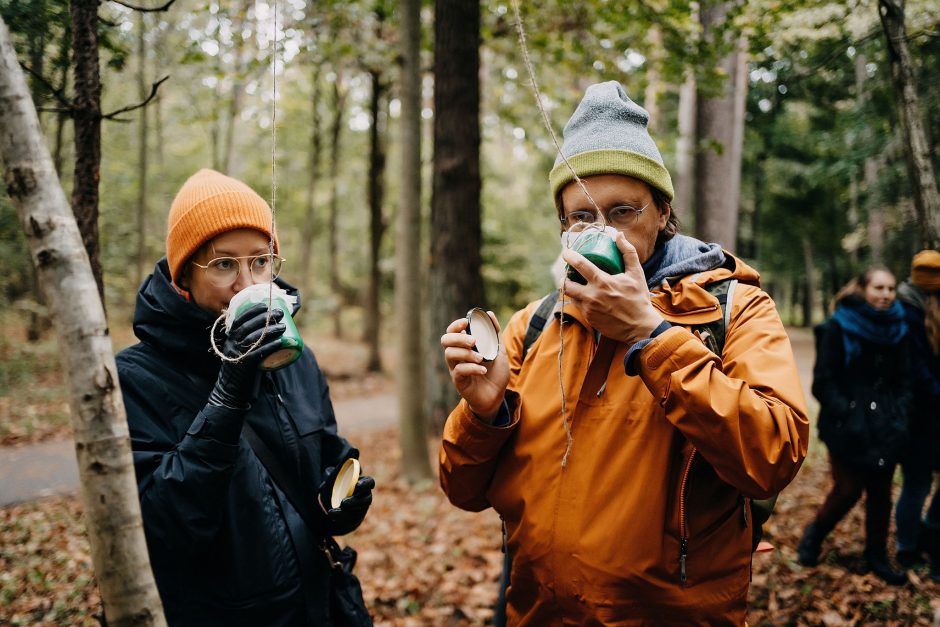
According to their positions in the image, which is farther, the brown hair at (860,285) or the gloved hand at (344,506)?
the brown hair at (860,285)

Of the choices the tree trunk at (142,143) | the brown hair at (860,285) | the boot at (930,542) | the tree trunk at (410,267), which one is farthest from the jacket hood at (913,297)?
the tree trunk at (142,143)

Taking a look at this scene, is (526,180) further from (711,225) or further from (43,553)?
(43,553)

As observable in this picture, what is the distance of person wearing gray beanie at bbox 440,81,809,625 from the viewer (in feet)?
4.69

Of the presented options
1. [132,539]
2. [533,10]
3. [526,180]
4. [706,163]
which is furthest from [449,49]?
[526,180]

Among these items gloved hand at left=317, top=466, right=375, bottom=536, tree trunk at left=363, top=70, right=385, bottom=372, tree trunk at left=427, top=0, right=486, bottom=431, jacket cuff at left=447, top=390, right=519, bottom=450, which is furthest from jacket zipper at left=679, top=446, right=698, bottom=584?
tree trunk at left=363, top=70, right=385, bottom=372

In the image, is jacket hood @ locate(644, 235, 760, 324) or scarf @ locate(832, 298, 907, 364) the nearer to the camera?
jacket hood @ locate(644, 235, 760, 324)

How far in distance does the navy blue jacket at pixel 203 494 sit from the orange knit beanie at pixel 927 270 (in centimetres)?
Result: 359

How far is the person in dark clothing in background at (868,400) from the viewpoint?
381 centimetres

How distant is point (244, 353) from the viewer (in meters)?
1.59

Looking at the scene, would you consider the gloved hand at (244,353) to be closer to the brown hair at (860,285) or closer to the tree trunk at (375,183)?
the brown hair at (860,285)

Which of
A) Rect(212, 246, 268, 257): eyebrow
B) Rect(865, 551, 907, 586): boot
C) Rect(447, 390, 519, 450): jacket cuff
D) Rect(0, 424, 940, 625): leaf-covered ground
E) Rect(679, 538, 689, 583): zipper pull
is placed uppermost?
Rect(212, 246, 268, 257): eyebrow

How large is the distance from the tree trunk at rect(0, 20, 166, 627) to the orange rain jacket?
35.5 inches

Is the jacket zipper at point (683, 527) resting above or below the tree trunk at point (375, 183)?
below

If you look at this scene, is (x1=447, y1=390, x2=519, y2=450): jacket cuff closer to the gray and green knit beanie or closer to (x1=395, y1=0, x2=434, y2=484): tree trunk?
the gray and green knit beanie
